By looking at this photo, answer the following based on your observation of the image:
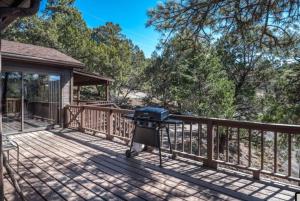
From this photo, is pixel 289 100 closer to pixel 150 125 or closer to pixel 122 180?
pixel 150 125

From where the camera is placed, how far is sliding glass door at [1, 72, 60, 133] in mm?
7285

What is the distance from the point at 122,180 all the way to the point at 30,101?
5.52m

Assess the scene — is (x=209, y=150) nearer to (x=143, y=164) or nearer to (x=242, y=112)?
(x=143, y=164)

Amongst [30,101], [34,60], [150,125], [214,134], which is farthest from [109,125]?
[214,134]

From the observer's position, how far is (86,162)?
441 cm

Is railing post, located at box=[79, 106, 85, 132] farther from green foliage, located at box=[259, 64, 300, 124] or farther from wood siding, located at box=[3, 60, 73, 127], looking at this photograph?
green foliage, located at box=[259, 64, 300, 124]

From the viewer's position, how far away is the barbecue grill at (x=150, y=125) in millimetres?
4270

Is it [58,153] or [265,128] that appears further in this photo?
[58,153]

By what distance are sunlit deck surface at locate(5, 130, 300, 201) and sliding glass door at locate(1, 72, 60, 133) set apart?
2.71 meters

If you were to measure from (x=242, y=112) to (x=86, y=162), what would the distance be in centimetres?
1084

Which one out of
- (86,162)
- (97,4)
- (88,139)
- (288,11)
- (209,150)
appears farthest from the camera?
(97,4)

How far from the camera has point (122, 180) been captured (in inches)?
141

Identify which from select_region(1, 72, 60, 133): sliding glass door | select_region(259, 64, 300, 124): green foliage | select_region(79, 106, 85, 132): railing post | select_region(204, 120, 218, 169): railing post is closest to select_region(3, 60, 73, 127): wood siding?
select_region(1, 72, 60, 133): sliding glass door

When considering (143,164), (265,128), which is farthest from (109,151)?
(265,128)
